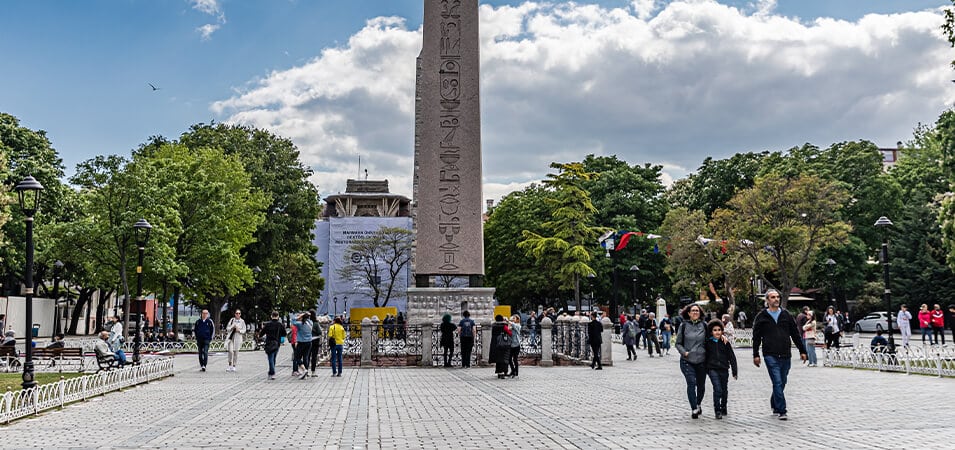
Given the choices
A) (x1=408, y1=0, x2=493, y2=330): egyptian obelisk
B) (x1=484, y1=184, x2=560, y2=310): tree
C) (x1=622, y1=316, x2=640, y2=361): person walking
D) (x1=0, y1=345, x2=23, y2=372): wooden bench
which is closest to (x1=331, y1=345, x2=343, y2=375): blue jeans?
(x1=408, y1=0, x2=493, y2=330): egyptian obelisk

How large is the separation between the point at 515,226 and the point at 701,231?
49.4 ft

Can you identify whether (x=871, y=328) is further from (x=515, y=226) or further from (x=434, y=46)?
(x=434, y=46)

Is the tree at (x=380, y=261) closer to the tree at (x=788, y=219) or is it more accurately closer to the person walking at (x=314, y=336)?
the tree at (x=788, y=219)

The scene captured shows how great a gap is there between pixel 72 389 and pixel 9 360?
29.2ft

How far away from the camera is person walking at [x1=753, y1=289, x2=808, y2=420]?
10211mm

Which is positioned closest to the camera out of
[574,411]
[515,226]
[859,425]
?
[859,425]

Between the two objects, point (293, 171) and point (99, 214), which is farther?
point (293, 171)

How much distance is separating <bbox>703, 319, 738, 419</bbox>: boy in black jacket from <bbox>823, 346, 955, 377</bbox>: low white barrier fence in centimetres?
892

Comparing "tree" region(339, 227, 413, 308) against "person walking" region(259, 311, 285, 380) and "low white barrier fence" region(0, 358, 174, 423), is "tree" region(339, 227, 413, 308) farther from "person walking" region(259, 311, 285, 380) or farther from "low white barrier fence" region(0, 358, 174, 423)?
"low white barrier fence" region(0, 358, 174, 423)

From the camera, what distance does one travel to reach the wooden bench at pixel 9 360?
2104 centimetres

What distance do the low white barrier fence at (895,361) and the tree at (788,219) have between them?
15.0 m

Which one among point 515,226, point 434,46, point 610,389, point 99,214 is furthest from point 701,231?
point 610,389

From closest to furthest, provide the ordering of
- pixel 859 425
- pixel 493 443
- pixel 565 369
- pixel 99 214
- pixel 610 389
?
pixel 493 443, pixel 859 425, pixel 610 389, pixel 565 369, pixel 99 214

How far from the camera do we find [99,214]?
105 ft
